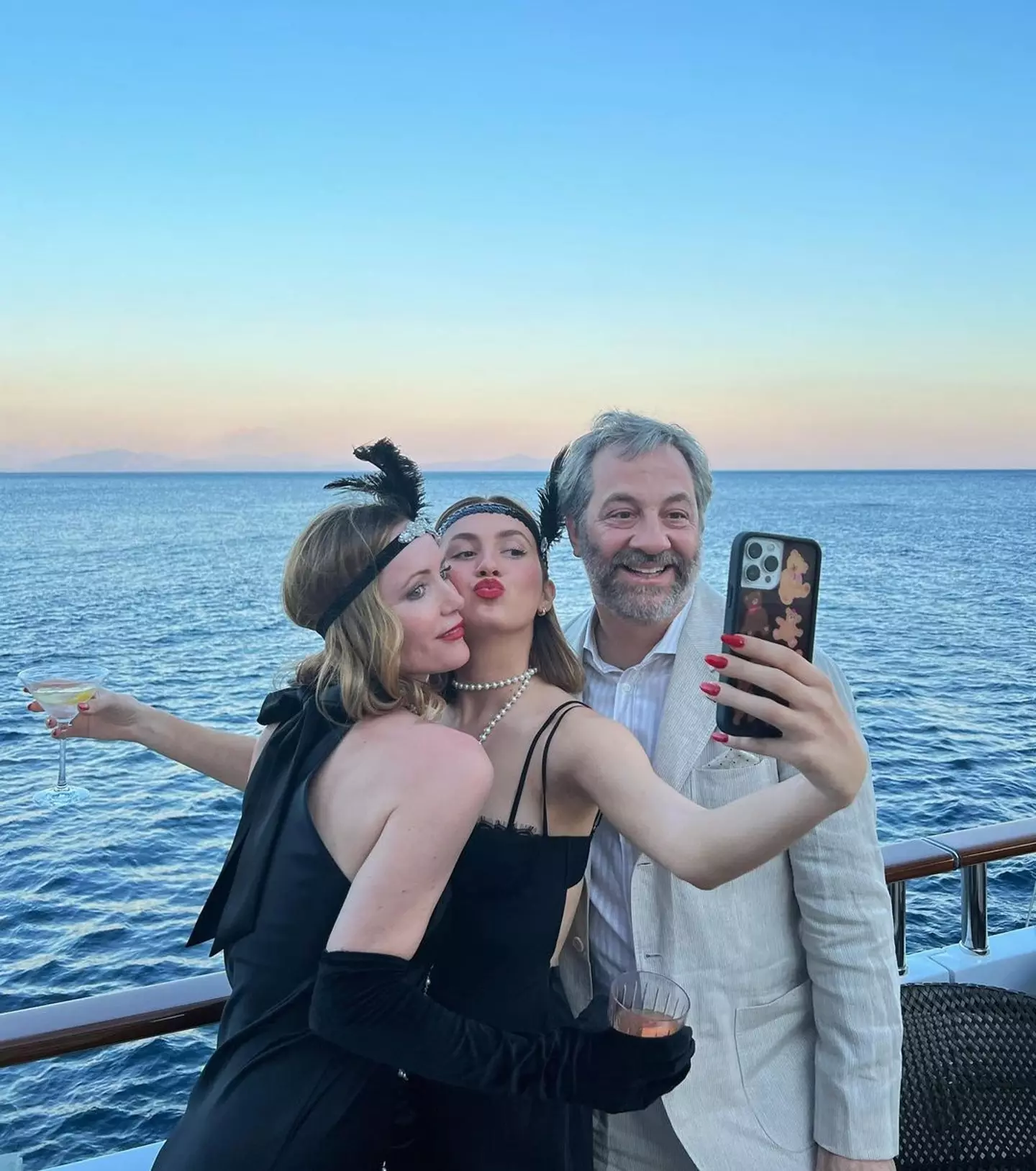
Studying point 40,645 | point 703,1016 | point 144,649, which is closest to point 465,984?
point 703,1016

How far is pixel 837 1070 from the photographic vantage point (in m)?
2.21

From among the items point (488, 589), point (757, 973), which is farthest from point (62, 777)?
point (757, 973)

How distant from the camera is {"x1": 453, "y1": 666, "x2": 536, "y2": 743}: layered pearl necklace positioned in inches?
91.3

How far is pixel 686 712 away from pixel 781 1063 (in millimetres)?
896

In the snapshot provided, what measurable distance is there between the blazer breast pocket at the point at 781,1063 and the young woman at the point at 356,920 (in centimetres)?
54

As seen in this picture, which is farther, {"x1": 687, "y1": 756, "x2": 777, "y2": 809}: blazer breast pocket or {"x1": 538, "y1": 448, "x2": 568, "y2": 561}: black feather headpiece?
{"x1": 538, "y1": 448, "x2": 568, "y2": 561}: black feather headpiece

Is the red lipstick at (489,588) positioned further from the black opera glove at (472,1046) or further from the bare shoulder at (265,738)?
the black opera glove at (472,1046)

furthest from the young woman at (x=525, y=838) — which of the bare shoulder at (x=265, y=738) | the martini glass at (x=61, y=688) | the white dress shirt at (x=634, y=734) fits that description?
the martini glass at (x=61, y=688)

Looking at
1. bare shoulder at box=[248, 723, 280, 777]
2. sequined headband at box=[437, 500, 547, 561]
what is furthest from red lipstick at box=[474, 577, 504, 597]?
bare shoulder at box=[248, 723, 280, 777]

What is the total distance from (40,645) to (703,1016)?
33552mm

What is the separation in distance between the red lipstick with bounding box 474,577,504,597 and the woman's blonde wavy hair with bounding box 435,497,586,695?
0.20 m

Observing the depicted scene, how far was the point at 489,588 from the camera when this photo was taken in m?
2.29

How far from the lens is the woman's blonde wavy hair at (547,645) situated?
2445 mm

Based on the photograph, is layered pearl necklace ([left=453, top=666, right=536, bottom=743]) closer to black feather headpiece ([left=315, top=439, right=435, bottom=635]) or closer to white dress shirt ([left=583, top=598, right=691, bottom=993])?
white dress shirt ([left=583, top=598, right=691, bottom=993])
